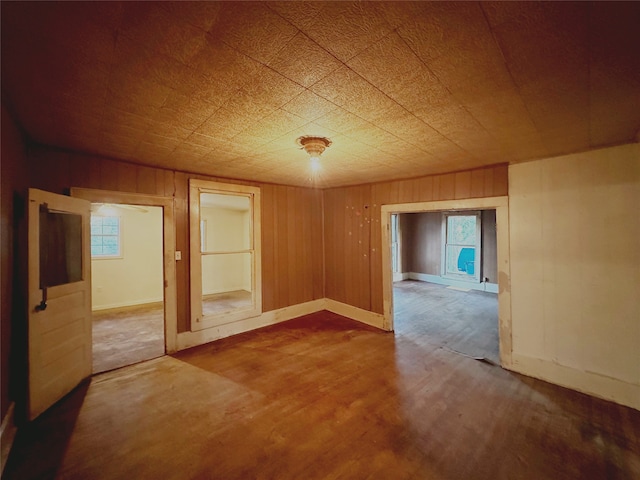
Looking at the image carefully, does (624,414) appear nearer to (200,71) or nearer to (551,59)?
(551,59)

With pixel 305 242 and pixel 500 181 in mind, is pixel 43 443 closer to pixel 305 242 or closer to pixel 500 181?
pixel 305 242

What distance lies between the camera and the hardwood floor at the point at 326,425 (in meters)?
1.73

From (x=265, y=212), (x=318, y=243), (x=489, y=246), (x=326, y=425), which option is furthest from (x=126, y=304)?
(x=489, y=246)

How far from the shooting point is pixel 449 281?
7684 millimetres

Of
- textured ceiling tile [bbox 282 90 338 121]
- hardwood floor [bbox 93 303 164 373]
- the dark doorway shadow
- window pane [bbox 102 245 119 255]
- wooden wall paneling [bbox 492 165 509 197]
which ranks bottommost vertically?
the dark doorway shadow

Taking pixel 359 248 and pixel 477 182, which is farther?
pixel 359 248

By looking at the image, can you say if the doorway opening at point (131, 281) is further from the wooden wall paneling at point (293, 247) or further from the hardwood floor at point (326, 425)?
the wooden wall paneling at point (293, 247)

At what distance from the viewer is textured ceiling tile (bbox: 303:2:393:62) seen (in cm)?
95

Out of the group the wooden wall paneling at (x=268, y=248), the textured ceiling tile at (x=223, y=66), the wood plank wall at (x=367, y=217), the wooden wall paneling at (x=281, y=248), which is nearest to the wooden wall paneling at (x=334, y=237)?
the wood plank wall at (x=367, y=217)

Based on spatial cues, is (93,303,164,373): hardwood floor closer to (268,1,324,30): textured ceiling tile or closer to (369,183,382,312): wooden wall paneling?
(369,183,382,312): wooden wall paneling

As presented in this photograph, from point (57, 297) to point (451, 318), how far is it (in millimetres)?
5423

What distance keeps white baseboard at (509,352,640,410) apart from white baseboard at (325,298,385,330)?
1784 millimetres

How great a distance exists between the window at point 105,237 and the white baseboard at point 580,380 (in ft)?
24.5

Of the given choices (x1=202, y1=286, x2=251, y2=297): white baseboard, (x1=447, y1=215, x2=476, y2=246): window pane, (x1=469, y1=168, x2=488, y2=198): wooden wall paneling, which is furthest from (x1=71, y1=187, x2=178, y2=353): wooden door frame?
(x1=447, y1=215, x2=476, y2=246): window pane
